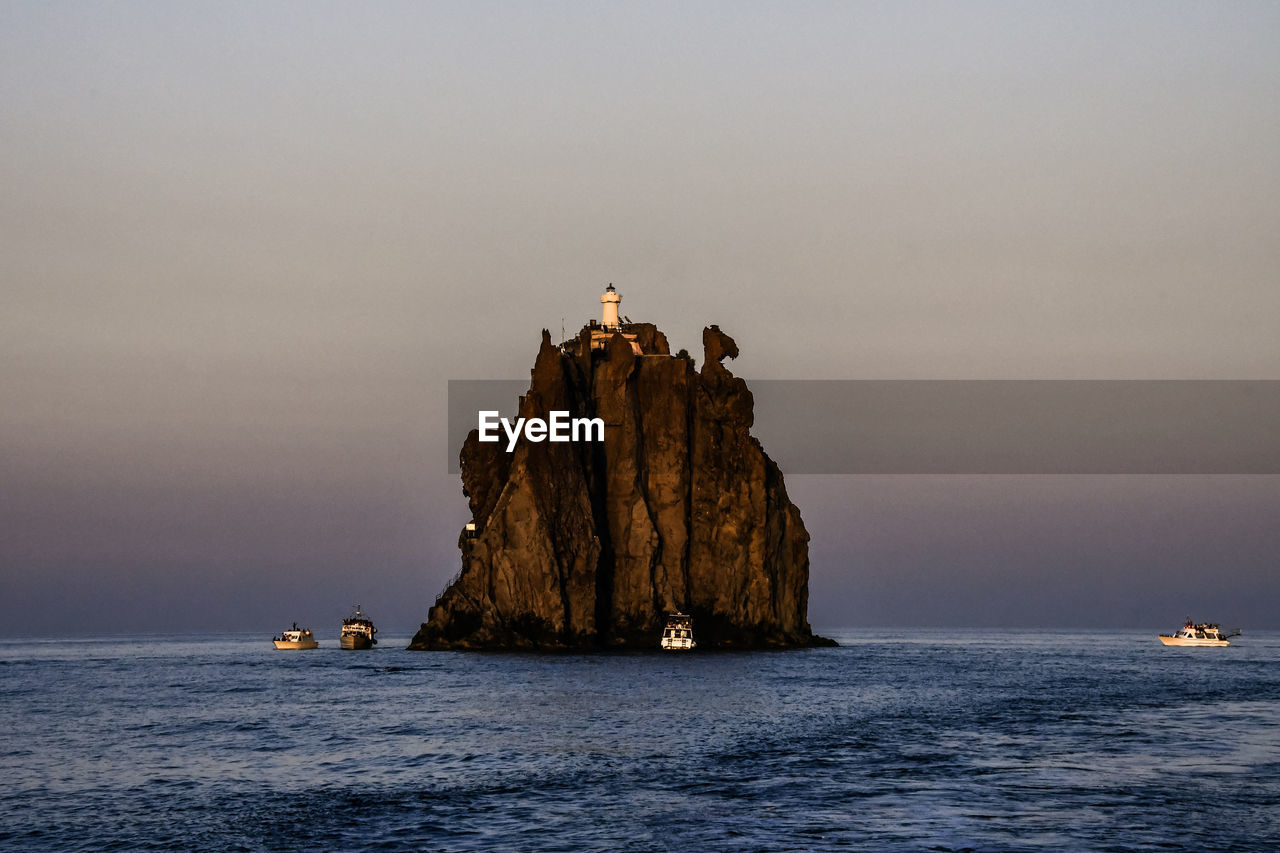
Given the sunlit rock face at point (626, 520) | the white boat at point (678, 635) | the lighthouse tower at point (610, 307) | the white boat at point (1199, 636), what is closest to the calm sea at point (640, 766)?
the white boat at point (678, 635)

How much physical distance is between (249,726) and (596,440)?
231 ft

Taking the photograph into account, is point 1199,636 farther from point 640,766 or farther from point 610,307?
point 640,766

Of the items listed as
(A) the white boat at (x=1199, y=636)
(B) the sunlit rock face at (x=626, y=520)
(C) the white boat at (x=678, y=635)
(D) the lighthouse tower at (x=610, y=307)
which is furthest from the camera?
(A) the white boat at (x=1199, y=636)

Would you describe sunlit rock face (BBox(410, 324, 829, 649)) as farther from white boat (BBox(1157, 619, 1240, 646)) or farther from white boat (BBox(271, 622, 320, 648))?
white boat (BBox(1157, 619, 1240, 646))

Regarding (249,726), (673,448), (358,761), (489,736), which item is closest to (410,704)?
(249,726)

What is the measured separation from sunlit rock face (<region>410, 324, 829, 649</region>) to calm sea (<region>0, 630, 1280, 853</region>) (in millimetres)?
33569

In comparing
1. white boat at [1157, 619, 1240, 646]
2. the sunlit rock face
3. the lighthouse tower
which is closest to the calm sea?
the sunlit rock face

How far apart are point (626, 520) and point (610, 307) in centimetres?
3111

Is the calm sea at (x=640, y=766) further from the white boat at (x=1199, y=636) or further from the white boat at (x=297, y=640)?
the white boat at (x=1199, y=636)

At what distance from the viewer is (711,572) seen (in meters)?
120

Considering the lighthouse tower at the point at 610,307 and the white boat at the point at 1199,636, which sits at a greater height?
the lighthouse tower at the point at 610,307

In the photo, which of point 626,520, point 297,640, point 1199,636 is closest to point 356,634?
point 297,640

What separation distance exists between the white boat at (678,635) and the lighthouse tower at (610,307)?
40.2 meters

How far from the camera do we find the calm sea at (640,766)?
28859mm
